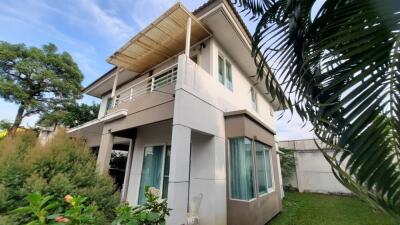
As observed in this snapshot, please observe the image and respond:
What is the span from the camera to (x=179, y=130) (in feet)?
18.8

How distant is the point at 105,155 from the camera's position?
30.0 feet

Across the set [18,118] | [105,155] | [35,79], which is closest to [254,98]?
[105,155]

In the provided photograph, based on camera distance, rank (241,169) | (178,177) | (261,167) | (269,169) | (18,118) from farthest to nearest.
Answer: (18,118), (269,169), (261,167), (241,169), (178,177)

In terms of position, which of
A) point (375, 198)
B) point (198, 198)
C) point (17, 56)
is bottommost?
point (198, 198)

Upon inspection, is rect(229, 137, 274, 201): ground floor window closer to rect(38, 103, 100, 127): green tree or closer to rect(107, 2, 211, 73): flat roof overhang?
rect(107, 2, 211, 73): flat roof overhang

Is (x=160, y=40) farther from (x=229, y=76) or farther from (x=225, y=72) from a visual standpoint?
(x=229, y=76)

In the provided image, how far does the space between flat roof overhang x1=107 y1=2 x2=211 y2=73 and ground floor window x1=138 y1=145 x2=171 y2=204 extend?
452 cm

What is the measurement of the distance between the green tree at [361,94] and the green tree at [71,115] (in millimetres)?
21944

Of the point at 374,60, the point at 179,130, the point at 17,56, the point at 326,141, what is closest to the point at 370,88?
the point at 374,60

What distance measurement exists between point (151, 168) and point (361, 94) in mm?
9156

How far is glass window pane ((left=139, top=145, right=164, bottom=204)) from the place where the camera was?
902 cm

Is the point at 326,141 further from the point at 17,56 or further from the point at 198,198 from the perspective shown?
the point at 17,56

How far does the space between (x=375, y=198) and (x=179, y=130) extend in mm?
4790

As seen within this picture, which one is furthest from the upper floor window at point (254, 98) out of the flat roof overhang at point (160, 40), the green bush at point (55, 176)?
the green bush at point (55, 176)
